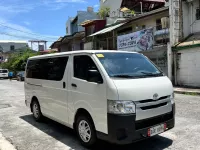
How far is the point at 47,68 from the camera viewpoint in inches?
248

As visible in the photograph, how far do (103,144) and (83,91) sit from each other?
3.94 feet

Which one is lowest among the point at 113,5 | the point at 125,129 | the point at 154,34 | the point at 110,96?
the point at 125,129

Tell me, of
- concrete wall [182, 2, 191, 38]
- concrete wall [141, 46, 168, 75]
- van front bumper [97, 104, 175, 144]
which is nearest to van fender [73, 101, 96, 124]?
van front bumper [97, 104, 175, 144]

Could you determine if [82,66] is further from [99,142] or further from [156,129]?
[156,129]

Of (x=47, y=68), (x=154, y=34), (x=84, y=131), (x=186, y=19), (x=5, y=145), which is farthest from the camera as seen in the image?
(x=154, y=34)

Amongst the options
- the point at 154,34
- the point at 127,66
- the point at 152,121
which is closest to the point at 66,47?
the point at 154,34

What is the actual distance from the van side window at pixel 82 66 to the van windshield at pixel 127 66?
0.22 meters

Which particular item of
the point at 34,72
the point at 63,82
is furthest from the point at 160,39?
the point at 63,82

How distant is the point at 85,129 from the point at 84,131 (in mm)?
57

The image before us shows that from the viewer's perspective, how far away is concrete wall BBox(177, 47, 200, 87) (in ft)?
48.1

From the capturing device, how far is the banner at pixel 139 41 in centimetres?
1716

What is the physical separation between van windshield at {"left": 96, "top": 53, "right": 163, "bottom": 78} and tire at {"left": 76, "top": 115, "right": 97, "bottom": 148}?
108 centimetres

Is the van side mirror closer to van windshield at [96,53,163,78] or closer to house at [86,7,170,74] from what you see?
van windshield at [96,53,163,78]

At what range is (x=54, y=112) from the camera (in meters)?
5.89
